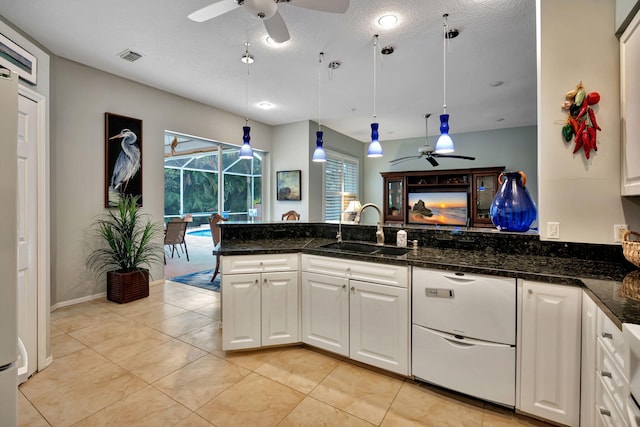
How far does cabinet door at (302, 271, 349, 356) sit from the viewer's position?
2.16 m

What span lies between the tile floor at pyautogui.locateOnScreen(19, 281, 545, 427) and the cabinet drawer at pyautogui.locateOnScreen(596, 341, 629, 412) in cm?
Result: 61

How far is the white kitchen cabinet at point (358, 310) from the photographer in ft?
6.35

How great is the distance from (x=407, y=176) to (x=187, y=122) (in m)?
4.85

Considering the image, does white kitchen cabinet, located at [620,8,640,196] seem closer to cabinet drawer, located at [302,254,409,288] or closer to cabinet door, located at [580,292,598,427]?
cabinet door, located at [580,292,598,427]

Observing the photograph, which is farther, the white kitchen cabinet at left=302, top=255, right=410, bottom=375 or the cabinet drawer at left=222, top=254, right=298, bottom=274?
the cabinet drawer at left=222, top=254, right=298, bottom=274

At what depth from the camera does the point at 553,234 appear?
6.22 feet

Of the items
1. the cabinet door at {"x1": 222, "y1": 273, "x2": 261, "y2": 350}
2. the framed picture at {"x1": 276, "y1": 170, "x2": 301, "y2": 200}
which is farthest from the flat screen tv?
the cabinet door at {"x1": 222, "y1": 273, "x2": 261, "y2": 350}

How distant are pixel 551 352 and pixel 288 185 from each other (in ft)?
16.3

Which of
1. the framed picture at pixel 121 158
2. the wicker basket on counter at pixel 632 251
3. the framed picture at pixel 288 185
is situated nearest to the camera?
the wicker basket on counter at pixel 632 251

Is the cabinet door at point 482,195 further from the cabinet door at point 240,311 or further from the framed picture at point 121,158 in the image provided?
the framed picture at point 121,158

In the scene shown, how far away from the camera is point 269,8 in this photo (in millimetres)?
1737

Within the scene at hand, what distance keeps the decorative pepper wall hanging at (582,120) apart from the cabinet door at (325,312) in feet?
5.75

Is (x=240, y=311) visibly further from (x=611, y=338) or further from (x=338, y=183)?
(x=338, y=183)

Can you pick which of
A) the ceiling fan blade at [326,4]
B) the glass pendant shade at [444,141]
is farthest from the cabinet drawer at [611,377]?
the ceiling fan blade at [326,4]
